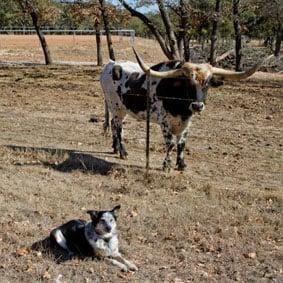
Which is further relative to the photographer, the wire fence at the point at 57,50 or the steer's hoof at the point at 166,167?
the wire fence at the point at 57,50

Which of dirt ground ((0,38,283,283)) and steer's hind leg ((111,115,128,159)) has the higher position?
steer's hind leg ((111,115,128,159))

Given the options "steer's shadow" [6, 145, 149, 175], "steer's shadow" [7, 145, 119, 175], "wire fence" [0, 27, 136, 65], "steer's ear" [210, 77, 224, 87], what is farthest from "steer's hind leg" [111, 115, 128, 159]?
"wire fence" [0, 27, 136, 65]

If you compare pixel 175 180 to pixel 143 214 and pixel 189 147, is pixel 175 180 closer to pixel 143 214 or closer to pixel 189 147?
pixel 143 214

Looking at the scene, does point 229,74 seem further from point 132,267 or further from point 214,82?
point 132,267

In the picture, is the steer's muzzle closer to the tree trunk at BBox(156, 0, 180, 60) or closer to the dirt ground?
the dirt ground

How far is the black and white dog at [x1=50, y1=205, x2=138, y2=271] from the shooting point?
642 cm

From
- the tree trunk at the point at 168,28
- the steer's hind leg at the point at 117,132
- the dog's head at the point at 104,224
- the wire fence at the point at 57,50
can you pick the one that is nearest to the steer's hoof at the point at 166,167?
the steer's hind leg at the point at 117,132

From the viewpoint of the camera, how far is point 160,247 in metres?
7.05

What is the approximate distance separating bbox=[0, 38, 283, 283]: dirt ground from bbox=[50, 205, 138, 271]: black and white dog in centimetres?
12

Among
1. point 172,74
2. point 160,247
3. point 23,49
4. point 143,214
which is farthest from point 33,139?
point 23,49

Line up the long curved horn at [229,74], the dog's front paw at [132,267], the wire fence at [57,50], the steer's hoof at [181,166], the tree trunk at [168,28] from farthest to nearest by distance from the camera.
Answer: the wire fence at [57,50] < the tree trunk at [168,28] < the steer's hoof at [181,166] < the long curved horn at [229,74] < the dog's front paw at [132,267]

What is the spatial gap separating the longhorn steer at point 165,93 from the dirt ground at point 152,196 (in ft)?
2.00

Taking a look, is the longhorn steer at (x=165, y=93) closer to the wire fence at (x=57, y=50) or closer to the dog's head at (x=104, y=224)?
the dog's head at (x=104, y=224)

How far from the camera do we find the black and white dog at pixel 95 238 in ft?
21.1
